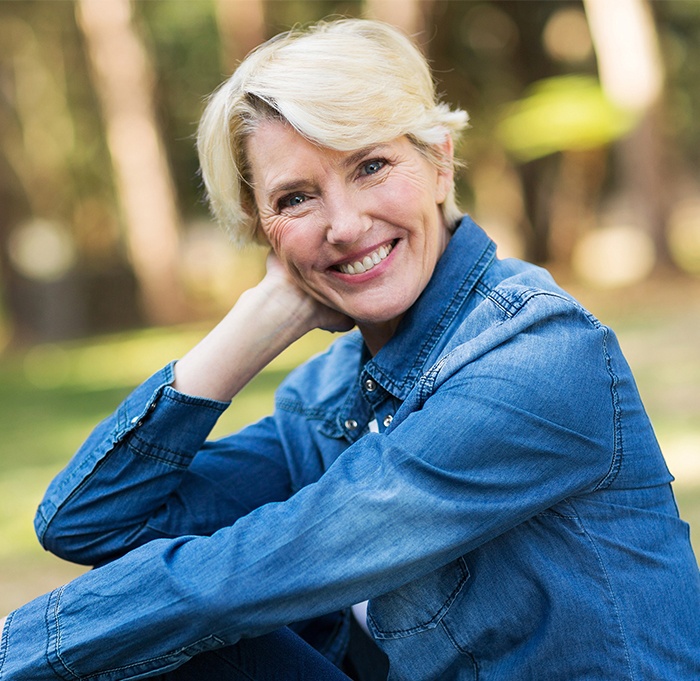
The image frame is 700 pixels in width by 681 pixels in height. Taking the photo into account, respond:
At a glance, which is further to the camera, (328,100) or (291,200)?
(291,200)

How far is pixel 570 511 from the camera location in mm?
1797

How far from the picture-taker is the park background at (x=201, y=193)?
7.95 metres

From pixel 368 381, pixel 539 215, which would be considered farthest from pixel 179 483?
pixel 539 215

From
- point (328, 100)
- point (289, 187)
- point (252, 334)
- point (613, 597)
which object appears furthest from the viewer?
point (252, 334)

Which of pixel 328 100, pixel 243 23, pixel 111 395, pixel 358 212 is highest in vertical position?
pixel 243 23

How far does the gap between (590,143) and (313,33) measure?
12.2 metres

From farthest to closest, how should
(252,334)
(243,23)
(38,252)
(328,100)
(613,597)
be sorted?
(38,252) < (243,23) < (252,334) < (328,100) < (613,597)

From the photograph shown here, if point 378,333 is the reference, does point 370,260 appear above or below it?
above

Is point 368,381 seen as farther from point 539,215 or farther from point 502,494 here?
point 539,215

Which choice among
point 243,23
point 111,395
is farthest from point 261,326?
point 243,23

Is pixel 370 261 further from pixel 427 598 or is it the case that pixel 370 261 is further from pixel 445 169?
pixel 427 598

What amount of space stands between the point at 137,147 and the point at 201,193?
1203 centimetres

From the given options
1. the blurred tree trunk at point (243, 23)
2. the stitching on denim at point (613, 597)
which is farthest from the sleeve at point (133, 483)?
the blurred tree trunk at point (243, 23)

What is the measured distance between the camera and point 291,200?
86.4 inches
